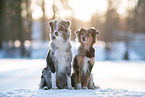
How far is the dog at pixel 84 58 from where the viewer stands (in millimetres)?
5742

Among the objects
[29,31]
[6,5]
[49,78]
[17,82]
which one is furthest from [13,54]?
[49,78]

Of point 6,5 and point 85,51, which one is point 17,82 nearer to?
point 85,51

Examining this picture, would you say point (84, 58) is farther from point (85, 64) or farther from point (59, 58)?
point (59, 58)

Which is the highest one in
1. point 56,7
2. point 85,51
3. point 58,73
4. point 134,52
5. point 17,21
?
point 56,7

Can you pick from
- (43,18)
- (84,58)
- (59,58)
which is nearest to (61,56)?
(59,58)

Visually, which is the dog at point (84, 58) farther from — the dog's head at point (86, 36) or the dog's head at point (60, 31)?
the dog's head at point (60, 31)

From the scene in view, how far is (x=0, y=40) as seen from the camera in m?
28.9

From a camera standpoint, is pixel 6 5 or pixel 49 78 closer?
pixel 49 78

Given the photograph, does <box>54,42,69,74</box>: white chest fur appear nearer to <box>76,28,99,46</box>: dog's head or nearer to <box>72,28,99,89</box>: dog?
<box>72,28,99,89</box>: dog

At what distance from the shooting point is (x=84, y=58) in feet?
18.9

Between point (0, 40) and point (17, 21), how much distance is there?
7.54m

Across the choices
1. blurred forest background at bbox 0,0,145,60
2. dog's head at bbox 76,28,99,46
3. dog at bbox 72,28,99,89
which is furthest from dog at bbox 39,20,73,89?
blurred forest background at bbox 0,0,145,60

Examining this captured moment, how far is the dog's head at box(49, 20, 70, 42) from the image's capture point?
5.49 m

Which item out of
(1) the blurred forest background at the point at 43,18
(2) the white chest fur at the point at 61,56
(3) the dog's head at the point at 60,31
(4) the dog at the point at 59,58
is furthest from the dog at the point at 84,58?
(1) the blurred forest background at the point at 43,18
